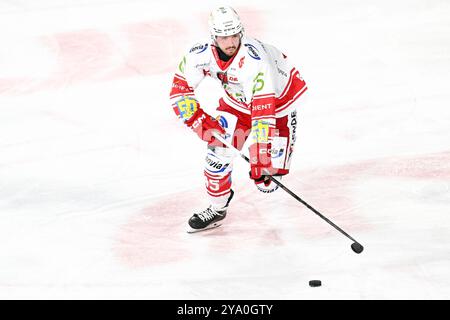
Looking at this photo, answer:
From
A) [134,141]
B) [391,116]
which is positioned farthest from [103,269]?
[391,116]

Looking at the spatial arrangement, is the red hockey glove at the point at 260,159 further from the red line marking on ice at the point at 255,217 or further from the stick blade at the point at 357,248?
the stick blade at the point at 357,248

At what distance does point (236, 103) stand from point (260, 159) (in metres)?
0.46

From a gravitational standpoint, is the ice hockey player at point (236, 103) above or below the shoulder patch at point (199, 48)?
below

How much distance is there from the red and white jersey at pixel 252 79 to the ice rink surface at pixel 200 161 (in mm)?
421

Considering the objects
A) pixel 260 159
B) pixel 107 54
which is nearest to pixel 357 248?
pixel 260 159

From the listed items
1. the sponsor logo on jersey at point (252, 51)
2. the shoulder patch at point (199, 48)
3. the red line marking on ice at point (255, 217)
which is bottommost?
the red line marking on ice at point (255, 217)

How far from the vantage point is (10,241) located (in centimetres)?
649

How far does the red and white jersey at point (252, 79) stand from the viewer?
5969 millimetres

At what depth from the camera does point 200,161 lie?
24.7 feet

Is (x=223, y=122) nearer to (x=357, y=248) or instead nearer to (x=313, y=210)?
(x=313, y=210)

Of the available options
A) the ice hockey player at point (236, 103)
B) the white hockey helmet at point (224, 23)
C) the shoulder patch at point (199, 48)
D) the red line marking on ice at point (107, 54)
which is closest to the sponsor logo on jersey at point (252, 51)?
the ice hockey player at point (236, 103)

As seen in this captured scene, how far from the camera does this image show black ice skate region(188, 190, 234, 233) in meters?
6.57

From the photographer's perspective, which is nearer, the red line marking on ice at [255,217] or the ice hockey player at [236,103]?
the ice hockey player at [236,103]

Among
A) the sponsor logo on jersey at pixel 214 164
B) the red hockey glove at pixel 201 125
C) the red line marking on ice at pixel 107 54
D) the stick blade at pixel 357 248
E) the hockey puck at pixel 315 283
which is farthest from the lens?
the red line marking on ice at pixel 107 54
